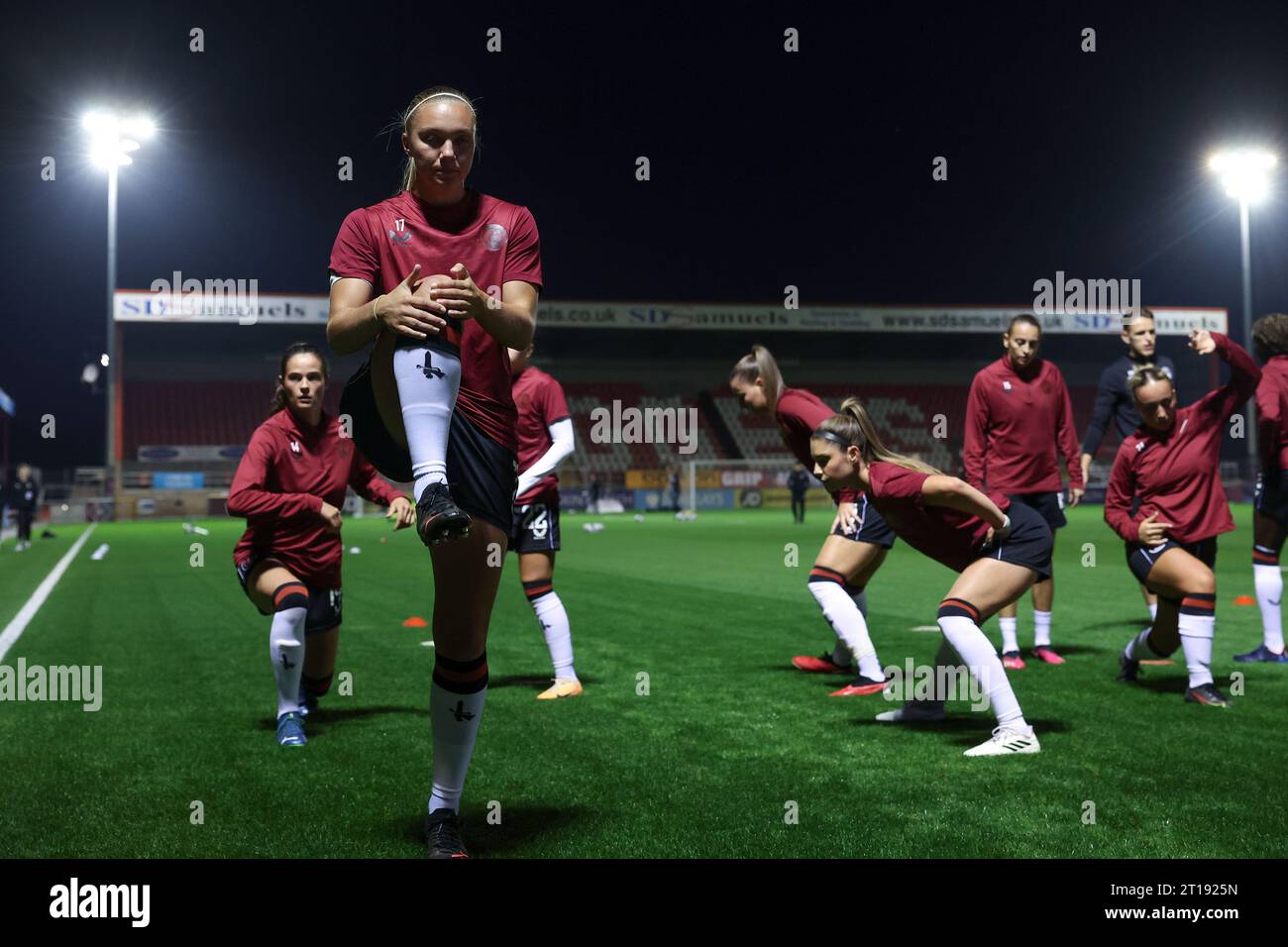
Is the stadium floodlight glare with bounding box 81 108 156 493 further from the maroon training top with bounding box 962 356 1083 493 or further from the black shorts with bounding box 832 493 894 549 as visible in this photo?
the black shorts with bounding box 832 493 894 549

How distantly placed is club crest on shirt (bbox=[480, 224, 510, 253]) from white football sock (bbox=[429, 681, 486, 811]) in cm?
127

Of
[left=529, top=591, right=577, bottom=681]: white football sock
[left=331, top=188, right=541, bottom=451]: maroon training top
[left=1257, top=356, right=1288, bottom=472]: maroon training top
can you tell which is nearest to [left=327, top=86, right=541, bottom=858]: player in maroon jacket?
[left=331, top=188, right=541, bottom=451]: maroon training top

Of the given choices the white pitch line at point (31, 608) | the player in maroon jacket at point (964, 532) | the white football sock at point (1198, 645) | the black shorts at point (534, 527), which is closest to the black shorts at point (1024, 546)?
the player in maroon jacket at point (964, 532)

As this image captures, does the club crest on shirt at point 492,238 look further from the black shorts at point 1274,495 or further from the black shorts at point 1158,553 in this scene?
the black shorts at point 1274,495

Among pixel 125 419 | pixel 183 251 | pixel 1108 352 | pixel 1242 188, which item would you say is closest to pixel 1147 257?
pixel 1242 188

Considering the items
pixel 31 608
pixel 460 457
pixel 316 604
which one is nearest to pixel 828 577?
pixel 316 604

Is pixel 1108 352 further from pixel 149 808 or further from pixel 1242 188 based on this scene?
pixel 149 808

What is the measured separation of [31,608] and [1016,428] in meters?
9.74

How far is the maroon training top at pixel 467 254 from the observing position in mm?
3104

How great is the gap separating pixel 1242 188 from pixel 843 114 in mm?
24209

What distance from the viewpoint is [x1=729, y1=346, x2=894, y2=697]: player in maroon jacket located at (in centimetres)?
633

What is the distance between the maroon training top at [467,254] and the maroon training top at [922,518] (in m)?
2.23

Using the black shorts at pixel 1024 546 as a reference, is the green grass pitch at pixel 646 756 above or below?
below

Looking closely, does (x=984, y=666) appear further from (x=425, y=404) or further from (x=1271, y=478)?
(x=1271, y=478)
